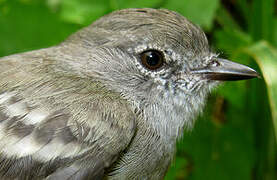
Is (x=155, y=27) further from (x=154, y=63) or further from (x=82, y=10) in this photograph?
(x=82, y=10)

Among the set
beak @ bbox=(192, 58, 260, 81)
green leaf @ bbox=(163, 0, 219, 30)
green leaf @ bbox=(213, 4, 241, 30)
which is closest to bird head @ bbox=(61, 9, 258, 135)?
beak @ bbox=(192, 58, 260, 81)

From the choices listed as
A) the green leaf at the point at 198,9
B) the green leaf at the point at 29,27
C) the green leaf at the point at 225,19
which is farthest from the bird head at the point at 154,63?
the green leaf at the point at 225,19

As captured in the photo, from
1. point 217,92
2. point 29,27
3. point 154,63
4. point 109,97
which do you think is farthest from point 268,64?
point 29,27

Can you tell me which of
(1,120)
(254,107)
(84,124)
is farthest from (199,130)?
(1,120)

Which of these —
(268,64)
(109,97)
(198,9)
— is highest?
(198,9)

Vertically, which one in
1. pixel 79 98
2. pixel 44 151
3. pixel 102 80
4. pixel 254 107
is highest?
pixel 254 107

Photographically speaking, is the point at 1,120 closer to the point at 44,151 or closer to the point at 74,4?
the point at 44,151

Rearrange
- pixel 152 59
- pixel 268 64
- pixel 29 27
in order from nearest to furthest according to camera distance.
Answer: pixel 152 59, pixel 268 64, pixel 29 27
